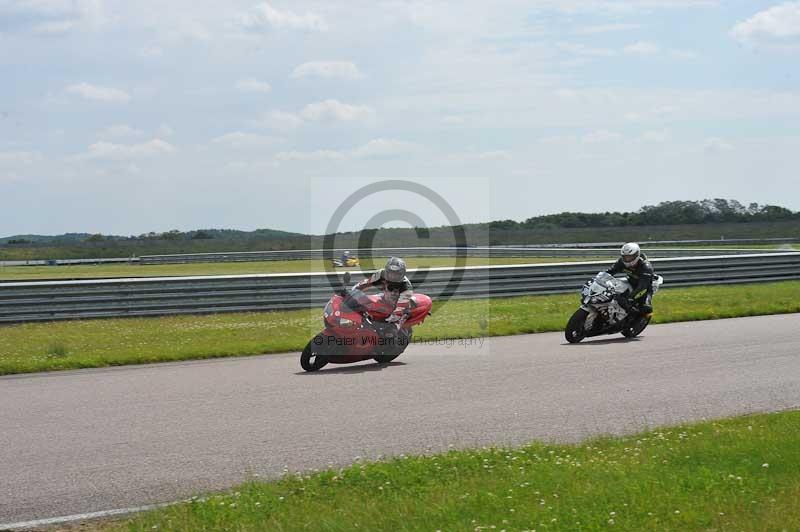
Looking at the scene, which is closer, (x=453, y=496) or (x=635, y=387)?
(x=453, y=496)

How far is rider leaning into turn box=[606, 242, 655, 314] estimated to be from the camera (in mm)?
15719

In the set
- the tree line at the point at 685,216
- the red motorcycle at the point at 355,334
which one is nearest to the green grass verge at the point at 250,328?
the red motorcycle at the point at 355,334

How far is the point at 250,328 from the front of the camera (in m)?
18.1

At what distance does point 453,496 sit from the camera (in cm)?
599

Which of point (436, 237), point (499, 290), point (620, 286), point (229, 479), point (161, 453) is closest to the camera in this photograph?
point (229, 479)

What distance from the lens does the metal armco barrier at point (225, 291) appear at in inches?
765

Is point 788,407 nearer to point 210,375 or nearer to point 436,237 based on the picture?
point 210,375

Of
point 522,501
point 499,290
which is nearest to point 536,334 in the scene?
point 499,290

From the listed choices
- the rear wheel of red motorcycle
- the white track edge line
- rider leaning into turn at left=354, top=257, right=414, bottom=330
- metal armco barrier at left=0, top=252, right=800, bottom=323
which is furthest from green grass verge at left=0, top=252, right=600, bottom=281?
the white track edge line

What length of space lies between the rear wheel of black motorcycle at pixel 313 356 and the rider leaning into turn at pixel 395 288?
0.95 meters

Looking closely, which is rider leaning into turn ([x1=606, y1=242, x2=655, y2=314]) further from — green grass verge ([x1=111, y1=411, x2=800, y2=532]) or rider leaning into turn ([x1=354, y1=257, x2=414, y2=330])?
green grass verge ([x1=111, y1=411, x2=800, y2=532])

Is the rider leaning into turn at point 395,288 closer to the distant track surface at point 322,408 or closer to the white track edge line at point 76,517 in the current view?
the distant track surface at point 322,408

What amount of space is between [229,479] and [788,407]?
545cm

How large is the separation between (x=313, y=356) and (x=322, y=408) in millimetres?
2968
